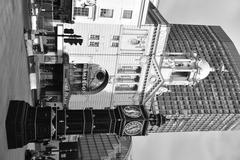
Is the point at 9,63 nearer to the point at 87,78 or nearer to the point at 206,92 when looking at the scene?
the point at 87,78

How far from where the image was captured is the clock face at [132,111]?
1172 inches

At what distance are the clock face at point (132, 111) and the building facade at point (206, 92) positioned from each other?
67541 millimetres

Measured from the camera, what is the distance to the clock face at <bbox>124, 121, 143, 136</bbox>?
2954 centimetres

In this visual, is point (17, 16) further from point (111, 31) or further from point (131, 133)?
point (111, 31)

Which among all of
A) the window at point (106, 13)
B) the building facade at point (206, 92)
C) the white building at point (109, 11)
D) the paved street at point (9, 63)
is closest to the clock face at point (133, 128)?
the paved street at point (9, 63)

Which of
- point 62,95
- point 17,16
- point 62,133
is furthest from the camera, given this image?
point 62,95

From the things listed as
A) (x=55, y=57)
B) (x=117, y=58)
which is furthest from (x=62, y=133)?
(x=117, y=58)

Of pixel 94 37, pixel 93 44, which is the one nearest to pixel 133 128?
pixel 94 37

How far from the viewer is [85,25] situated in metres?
50.8

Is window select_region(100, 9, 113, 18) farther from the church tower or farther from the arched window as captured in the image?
the church tower

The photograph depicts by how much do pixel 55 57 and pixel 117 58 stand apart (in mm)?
10381

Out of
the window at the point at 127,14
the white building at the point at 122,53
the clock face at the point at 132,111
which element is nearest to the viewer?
the clock face at the point at 132,111

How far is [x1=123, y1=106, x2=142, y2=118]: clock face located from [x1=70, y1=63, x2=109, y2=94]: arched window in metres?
28.6

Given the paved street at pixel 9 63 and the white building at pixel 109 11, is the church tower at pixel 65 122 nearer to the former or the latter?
the paved street at pixel 9 63
